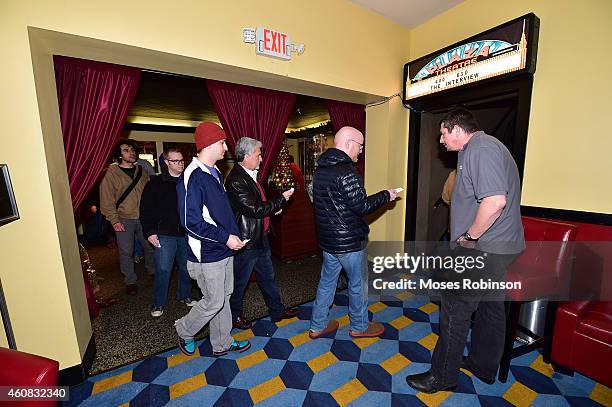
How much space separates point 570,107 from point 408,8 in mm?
1989

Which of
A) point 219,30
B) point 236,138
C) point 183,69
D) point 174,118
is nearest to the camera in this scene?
point 219,30

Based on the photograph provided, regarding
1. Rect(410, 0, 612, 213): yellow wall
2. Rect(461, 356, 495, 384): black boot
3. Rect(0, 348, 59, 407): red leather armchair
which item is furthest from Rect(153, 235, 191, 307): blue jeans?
Rect(410, 0, 612, 213): yellow wall

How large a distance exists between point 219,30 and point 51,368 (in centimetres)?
256

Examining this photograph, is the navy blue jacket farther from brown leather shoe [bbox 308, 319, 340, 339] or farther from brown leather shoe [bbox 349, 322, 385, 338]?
brown leather shoe [bbox 349, 322, 385, 338]

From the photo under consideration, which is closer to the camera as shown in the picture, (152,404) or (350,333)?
(152,404)

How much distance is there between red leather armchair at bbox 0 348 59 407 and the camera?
1172mm

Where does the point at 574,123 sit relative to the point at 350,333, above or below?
above

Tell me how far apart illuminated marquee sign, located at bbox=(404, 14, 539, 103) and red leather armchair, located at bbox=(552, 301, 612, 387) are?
79.0 inches

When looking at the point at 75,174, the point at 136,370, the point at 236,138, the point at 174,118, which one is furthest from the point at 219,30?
the point at 174,118

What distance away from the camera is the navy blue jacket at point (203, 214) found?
191cm

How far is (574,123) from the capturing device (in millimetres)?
2275

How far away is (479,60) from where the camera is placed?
8.91 ft

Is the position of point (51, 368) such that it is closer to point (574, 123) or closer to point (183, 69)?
point (183, 69)

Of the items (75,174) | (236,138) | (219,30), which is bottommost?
(75,174)
